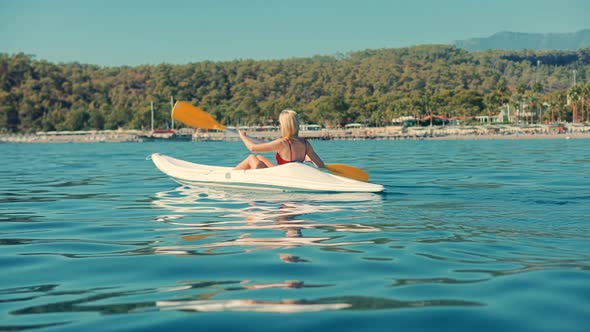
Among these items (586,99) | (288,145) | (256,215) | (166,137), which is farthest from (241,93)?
(256,215)

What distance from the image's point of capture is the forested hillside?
138750 mm

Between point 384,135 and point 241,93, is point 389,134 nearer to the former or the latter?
point 384,135

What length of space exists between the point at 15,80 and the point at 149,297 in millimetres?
193718

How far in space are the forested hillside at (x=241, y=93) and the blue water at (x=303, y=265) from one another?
126859 mm

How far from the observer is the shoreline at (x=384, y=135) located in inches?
3885

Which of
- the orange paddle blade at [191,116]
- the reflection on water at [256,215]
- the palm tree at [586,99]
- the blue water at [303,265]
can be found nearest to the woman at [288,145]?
the reflection on water at [256,215]

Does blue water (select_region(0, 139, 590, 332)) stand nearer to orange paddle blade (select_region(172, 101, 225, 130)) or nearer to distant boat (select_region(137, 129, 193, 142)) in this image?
orange paddle blade (select_region(172, 101, 225, 130))

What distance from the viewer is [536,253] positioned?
562cm

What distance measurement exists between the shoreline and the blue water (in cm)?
8301

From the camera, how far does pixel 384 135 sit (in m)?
112

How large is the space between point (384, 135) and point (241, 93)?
230 feet

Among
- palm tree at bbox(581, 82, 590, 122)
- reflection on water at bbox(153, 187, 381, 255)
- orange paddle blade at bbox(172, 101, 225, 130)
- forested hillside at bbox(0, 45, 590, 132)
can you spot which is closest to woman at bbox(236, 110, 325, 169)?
reflection on water at bbox(153, 187, 381, 255)

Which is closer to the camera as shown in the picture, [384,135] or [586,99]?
[384,135]

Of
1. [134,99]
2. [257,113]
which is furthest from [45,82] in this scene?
[257,113]
